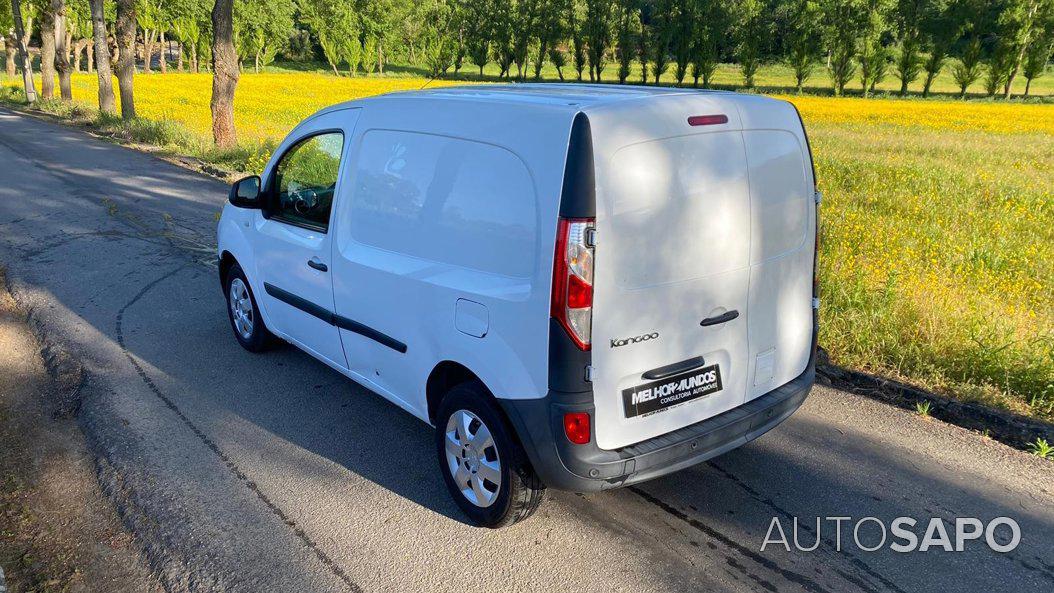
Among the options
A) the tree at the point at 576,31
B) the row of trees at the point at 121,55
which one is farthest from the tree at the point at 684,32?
Result: the row of trees at the point at 121,55

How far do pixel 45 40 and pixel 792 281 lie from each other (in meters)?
32.6

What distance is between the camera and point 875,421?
440cm

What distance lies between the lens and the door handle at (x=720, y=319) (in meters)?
3.12

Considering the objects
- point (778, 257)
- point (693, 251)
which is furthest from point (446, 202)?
point (778, 257)

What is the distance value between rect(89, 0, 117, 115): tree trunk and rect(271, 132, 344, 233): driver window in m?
19.4

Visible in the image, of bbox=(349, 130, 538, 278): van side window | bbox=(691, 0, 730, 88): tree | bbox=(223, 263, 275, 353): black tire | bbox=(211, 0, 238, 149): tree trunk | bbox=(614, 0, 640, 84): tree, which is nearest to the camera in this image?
bbox=(349, 130, 538, 278): van side window

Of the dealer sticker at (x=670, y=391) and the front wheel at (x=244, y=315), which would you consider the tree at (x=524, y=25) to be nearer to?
the front wheel at (x=244, y=315)

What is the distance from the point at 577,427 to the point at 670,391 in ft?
1.55

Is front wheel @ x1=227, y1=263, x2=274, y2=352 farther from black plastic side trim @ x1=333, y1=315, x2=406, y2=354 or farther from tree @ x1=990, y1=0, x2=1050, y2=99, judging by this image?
tree @ x1=990, y1=0, x2=1050, y2=99

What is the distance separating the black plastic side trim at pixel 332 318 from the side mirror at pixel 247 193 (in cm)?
56

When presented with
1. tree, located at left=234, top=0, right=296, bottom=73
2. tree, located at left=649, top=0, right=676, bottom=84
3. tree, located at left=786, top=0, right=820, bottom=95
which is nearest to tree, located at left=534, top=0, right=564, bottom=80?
tree, located at left=649, top=0, right=676, bottom=84

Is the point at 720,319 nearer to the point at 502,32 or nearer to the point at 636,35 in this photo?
the point at 636,35

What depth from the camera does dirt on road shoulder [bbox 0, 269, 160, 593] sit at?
3.01m

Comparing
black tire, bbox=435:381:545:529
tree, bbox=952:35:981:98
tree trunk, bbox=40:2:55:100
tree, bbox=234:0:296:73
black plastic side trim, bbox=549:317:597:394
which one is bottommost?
black tire, bbox=435:381:545:529
